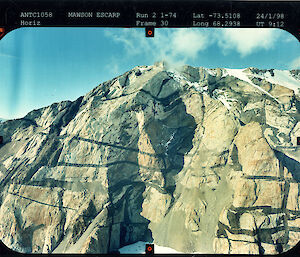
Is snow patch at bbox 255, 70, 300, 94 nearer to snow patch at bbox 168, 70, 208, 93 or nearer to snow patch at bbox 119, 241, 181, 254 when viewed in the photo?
snow patch at bbox 168, 70, 208, 93

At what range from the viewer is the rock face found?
393 inches

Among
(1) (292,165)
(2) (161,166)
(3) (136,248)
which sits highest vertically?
(1) (292,165)

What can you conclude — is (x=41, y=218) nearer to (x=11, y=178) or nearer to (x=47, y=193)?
(x=47, y=193)

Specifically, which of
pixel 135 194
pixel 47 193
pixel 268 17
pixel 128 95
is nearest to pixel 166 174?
pixel 135 194

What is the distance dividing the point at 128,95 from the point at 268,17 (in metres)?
10.8

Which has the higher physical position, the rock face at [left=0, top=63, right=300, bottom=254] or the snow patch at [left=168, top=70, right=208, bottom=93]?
the snow patch at [left=168, top=70, right=208, bottom=93]

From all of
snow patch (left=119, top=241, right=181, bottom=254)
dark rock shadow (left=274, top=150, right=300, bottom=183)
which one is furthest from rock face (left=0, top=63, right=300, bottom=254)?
snow patch (left=119, top=241, right=181, bottom=254)

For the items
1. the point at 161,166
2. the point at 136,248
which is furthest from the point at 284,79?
the point at 136,248

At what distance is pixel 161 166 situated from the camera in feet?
42.1

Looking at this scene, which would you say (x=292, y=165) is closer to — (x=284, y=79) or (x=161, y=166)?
(x=284, y=79)

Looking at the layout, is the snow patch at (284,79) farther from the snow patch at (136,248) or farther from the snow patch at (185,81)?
the snow patch at (136,248)

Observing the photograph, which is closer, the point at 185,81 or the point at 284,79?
the point at 284,79

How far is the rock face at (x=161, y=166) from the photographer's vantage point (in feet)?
32.7

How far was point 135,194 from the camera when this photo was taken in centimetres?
1237
